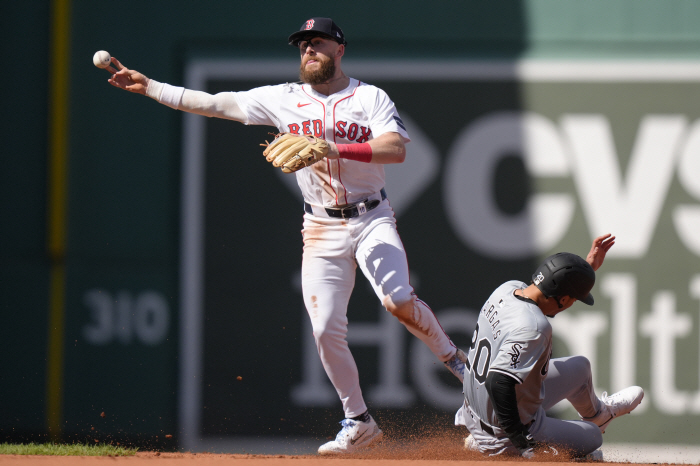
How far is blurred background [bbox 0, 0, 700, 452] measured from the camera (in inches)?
197

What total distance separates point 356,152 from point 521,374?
1.24 m

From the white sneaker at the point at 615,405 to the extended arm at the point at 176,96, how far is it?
2394 mm

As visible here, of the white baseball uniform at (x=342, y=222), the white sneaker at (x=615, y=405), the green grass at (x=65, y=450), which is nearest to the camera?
the white baseball uniform at (x=342, y=222)

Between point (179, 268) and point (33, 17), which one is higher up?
point (33, 17)

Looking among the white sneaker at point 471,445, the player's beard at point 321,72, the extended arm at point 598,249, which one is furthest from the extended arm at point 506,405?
the player's beard at point 321,72

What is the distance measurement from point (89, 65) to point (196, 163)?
0.98 metres

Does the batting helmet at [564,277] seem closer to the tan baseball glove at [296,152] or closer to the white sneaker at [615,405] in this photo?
the white sneaker at [615,405]

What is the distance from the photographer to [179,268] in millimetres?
5090

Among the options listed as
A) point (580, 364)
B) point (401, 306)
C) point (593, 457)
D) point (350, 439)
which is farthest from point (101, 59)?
point (593, 457)

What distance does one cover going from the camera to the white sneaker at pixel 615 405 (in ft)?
12.9

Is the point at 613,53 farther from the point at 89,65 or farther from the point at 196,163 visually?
the point at 89,65

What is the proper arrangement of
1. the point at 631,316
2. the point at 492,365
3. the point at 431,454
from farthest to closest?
the point at 631,316 < the point at 431,454 < the point at 492,365

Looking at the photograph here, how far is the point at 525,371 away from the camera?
3.21m

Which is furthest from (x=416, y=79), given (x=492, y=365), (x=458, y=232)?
(x=492, y=365)
